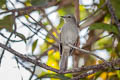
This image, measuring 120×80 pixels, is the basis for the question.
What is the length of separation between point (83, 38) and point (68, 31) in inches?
12.3

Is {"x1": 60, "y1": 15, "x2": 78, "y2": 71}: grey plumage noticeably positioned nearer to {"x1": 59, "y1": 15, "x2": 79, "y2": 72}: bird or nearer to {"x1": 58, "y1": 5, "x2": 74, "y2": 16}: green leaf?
{"x1": 59, "y1": 15, "x2": 79, "y2": 72}: bird

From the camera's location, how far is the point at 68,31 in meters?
4.75

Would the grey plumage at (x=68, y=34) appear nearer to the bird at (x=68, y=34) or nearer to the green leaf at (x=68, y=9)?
the bird at (x=68, y=34)

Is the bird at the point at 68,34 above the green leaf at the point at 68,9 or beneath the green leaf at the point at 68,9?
beneath

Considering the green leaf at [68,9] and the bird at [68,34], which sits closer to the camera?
the bird at [68,34]

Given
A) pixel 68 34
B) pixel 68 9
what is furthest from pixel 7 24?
pixel 68 9

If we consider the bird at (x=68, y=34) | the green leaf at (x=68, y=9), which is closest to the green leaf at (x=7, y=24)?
the bird at (x=68, y=34)

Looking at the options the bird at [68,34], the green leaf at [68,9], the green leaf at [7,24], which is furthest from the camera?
the green leaf at [68,9]

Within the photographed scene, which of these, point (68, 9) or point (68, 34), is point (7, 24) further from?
point (68, 9)

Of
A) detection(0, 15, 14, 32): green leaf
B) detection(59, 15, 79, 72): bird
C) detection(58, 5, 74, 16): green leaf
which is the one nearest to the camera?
detection(0, 15, 14, 32): green leaf

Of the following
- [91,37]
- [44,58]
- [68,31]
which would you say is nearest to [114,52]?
[91,37]

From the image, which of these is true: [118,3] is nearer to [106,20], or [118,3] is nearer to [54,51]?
[106,20]

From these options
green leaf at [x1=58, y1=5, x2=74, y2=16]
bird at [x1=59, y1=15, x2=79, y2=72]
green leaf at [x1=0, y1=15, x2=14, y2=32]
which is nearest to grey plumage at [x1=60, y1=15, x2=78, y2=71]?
bird at [x1=59, y1=15, x2=79, y2=72]

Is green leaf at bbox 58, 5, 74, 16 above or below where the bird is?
above
